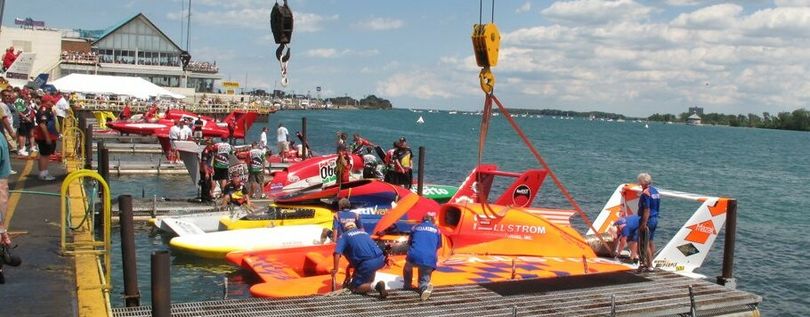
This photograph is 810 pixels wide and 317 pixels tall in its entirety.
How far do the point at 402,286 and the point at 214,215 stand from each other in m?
8.54

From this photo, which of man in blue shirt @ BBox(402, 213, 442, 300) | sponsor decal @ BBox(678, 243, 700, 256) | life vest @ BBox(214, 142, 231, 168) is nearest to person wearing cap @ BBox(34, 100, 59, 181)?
life vest @ BBox(214, 142, 231, 168)

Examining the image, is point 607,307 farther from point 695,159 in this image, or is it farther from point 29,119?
point 695,159

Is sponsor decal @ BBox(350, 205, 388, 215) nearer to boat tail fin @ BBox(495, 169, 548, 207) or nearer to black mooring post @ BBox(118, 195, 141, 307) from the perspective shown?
boat tail fin @ BBox(495, 169, 548, 207)

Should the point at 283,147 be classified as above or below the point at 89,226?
above

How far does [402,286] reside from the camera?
11266 millimetres

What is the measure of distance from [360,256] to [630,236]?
5815 millimetres

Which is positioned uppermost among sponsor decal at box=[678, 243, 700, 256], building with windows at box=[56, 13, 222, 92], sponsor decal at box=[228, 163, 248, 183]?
building with windows at box=[56, 13, 222, 92]

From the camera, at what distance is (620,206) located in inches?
617

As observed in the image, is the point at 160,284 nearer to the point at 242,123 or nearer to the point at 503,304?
the point at 503,304

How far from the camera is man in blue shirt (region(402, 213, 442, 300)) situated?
10.5 metres

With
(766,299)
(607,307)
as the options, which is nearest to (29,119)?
(607,307)

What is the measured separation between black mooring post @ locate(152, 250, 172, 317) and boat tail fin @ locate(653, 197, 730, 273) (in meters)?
9.74

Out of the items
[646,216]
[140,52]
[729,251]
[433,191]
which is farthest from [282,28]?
[140,52]

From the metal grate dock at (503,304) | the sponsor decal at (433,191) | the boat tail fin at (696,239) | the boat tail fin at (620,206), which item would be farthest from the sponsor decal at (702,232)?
the sponsor decal at (433,191)
